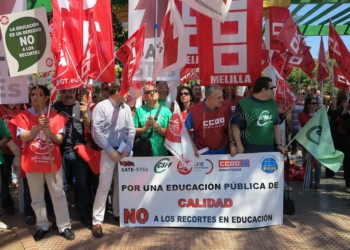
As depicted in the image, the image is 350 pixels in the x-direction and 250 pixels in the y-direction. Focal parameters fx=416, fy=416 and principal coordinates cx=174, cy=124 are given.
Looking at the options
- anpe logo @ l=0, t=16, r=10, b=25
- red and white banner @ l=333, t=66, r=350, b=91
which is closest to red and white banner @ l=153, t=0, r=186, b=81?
anpe logo @ l=0, t=16, r=10, b=25

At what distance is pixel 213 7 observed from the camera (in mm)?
5156

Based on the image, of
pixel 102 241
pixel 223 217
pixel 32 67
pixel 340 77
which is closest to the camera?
pixel 32 67

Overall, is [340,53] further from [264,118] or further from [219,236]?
[219,236]

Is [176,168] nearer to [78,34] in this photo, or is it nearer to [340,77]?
[78,34]

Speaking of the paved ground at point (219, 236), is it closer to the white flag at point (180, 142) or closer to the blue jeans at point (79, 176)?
the blue jeans at point (79, 176)

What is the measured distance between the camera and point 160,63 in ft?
16.6

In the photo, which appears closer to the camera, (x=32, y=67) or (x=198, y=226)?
(x=32, y=67)

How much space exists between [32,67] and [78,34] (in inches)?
45.2

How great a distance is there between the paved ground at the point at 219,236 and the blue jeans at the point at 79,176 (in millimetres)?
299

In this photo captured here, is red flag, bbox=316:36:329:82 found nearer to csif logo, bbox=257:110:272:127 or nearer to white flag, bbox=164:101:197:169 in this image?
csif logo, bbox=257:110:272:127

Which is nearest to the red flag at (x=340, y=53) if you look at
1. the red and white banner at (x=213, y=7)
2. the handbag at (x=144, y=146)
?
the red and white banner at (x=213, y=7)

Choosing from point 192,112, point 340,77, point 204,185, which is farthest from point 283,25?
point 204,185

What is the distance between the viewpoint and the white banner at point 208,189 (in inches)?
204

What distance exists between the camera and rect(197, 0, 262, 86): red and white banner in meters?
5.81
